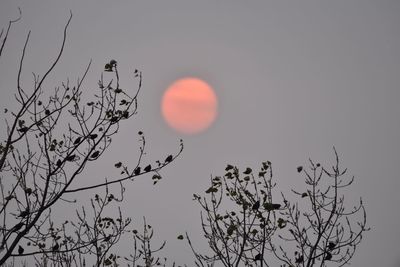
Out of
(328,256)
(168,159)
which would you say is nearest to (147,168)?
(168,159)

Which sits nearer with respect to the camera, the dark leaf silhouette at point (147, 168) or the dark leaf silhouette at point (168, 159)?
the dark leaf silhouette at point (147, 168)

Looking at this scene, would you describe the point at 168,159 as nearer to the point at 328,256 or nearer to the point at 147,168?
the point at 147,168

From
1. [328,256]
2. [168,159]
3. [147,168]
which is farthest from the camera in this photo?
[328,256]

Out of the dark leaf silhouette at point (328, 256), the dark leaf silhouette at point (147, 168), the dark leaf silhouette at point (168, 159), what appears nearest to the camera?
the dark leaf silhouette at point (147, 168)

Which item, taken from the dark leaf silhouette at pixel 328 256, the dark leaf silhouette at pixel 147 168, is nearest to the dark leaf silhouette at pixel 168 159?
the dark leaf silhouette at pixel 147 168

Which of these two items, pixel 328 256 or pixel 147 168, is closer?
pixel 147 168

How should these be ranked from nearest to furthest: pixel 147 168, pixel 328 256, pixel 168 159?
pixel 147 168 < pixel 168 159 < pixel 328 256

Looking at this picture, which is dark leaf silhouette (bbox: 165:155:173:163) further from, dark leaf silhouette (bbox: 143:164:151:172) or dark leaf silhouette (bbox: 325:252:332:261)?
dark leaf silhouette (bbox: 325:252:332:261)

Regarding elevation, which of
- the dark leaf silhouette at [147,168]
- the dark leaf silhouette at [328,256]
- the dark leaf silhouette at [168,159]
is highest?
the dark leaf silhouette at [168,159]

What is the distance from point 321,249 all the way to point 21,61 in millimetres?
5329

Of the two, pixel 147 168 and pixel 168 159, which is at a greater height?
pixel 168 159

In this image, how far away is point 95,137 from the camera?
3.88 metres

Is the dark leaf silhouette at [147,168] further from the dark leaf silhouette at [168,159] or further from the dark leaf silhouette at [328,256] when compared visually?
the dark leaf silhouette at [328,256]

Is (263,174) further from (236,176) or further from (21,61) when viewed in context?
(21,61)
